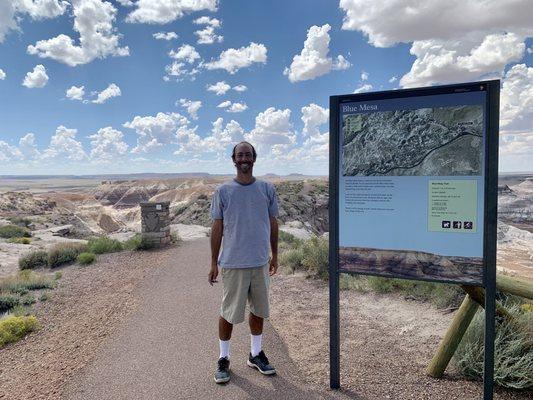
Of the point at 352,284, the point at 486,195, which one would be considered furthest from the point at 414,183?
the point at 352,284

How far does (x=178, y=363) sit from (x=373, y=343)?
7.50 feet

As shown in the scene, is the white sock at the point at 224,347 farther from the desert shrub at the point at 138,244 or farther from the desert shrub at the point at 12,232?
the desert shrub at the point at 12,232

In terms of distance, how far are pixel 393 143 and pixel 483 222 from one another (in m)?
0.90

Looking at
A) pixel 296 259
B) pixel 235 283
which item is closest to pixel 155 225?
pixel 296 259

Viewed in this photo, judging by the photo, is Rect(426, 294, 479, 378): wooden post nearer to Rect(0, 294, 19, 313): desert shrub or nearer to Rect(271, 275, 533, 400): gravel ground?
Rect(271, 275, 533, 400): gravel ground

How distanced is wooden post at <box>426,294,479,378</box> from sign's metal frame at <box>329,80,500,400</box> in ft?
1.80

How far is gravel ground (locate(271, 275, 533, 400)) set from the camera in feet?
12.3

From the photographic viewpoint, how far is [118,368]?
14.3 ft

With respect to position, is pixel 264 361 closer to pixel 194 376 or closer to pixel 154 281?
pixel 194 376

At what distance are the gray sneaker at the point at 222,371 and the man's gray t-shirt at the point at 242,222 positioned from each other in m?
1.01

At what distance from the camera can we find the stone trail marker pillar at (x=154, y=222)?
13305 millimetres

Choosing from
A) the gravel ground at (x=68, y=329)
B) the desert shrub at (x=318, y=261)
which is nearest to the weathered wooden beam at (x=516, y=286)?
the gravel ground at (x=68, y=329)

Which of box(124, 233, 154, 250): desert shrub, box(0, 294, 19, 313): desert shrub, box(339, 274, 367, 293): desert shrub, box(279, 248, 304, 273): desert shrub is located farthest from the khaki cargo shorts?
box(124, 233, 154, 250): desert shrub

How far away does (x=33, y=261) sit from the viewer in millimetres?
12578
